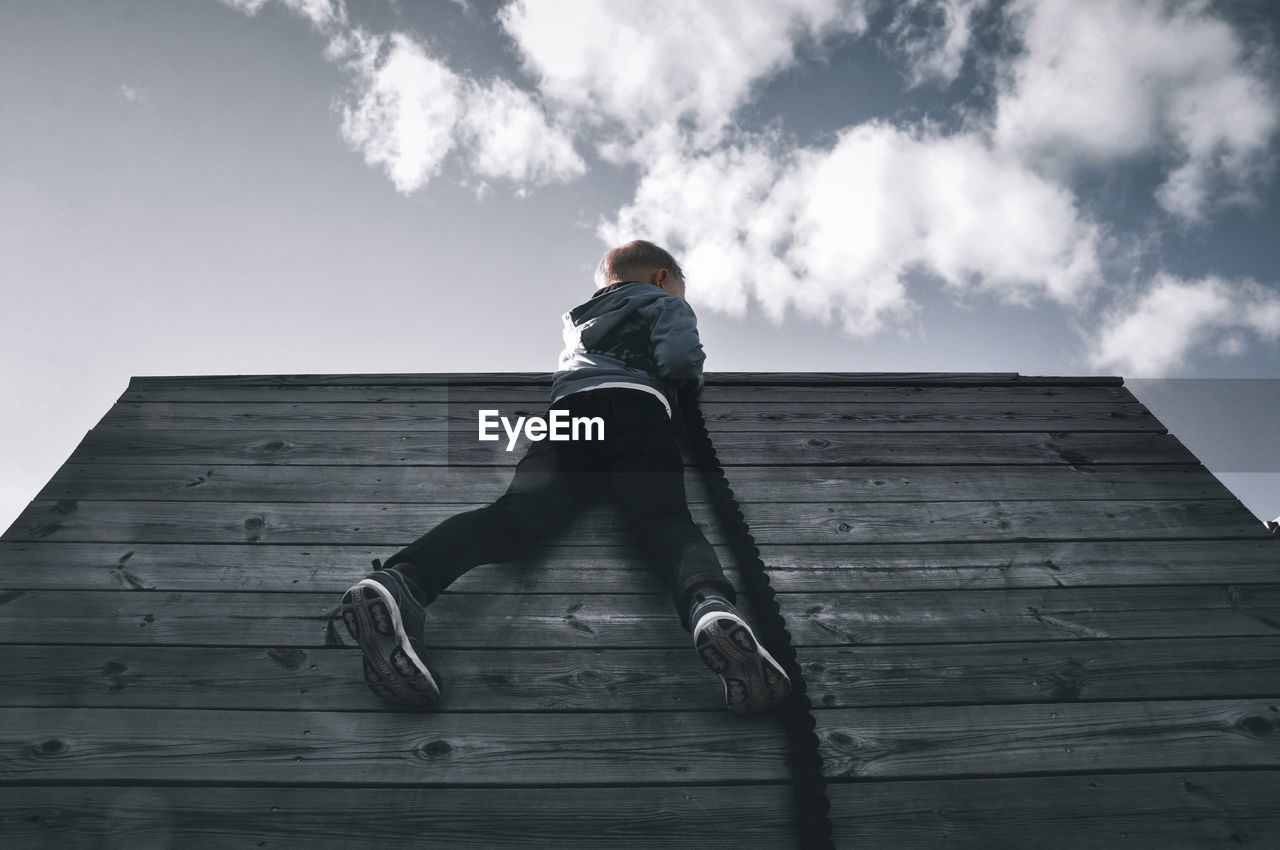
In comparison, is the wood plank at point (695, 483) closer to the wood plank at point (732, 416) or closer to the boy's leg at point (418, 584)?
the wood plank at point (732, 416)

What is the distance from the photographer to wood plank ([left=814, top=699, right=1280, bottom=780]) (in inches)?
52.1

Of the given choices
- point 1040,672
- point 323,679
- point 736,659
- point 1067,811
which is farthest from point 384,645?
point 1040,672

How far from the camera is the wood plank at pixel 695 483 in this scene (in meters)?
2.15

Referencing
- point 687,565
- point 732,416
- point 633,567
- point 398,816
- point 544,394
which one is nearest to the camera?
point 398,816

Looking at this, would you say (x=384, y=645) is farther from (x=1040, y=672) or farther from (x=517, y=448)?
(x=1040, y=672)

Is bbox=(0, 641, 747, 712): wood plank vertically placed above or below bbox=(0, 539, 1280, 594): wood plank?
below

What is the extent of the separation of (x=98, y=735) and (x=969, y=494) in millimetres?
2337

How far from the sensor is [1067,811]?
125cm

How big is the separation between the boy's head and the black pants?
60 centimetres

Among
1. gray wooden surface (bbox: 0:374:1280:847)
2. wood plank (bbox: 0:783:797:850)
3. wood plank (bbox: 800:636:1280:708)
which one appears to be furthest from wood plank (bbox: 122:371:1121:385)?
wood plank (bbox: 0:783:797:850)

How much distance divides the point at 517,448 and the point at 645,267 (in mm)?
787

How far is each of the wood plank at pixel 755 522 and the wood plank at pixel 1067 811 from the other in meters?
0.76

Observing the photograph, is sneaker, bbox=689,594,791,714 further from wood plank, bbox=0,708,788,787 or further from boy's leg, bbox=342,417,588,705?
boy's leg, bbox=342,417,588,705

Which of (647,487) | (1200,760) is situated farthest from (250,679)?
(1200,760)
